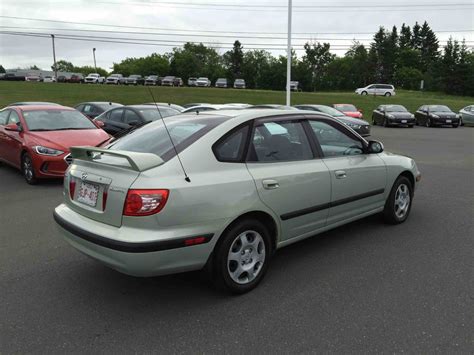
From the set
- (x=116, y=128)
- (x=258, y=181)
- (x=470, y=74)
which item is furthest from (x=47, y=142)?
(x=470, y=74)

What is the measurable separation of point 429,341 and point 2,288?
3471 millimetres

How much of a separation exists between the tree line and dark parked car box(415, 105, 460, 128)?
55.4m

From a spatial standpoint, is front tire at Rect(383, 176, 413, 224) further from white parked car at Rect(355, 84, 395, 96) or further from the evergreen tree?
the evergreen tree

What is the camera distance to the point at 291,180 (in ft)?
12.6

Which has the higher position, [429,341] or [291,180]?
[291,180]

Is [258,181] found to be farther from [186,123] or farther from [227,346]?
[227,346]

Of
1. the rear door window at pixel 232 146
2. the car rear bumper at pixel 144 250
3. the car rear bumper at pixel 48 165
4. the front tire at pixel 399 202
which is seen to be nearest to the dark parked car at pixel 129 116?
the car rear bumper at pixel 48 165

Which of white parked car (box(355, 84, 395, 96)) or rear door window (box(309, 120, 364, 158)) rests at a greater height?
white parked car (box(355, 84, 395, 96))

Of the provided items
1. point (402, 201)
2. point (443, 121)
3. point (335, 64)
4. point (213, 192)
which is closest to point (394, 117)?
point (443, 121)

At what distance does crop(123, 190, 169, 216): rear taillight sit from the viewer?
306 cm

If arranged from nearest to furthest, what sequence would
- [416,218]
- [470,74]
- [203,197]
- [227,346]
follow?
[227,346] → [203,197] → [416,218] → [470,74]

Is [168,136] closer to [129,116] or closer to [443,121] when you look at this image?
[129,116]

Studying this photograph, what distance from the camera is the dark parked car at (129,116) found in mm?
11766

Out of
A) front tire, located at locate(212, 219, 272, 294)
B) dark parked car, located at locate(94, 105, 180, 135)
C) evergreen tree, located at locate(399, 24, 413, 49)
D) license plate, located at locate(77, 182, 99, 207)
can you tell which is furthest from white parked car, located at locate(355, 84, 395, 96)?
license plate, located at locate(77, 182, 99, 207)
